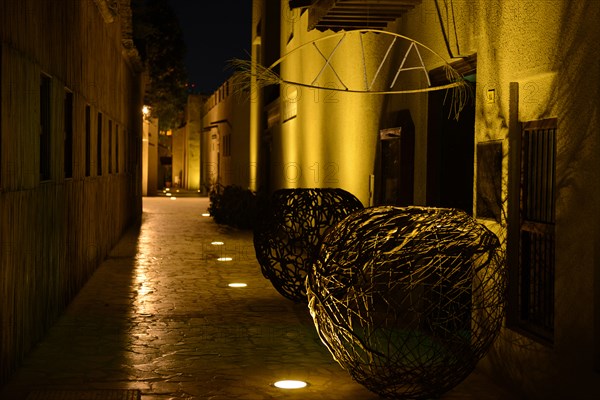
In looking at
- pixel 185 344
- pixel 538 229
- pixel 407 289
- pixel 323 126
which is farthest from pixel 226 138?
pixel 407 289

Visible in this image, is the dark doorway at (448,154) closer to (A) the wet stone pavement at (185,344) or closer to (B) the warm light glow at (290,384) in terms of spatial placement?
(A) the wet stone pavement at (185,344)

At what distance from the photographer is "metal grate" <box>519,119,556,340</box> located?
5773 millimetres

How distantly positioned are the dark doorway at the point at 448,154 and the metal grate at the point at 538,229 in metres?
1.99

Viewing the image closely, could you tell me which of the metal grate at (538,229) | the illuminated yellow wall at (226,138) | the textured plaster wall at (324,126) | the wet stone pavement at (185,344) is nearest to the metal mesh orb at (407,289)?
the metal grate at (538,229)

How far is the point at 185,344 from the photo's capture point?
7562mm

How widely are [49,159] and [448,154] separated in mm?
3849

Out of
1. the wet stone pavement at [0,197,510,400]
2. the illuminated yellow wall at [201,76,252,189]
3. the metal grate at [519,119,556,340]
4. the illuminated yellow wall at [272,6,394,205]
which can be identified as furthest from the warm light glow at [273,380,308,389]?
the illuminated yellow wall at [201,76,252,189]

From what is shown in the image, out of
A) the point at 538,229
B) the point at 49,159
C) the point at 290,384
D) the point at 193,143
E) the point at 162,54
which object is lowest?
the point at 290,384

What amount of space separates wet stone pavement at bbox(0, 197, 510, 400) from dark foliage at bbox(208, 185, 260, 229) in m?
6.90

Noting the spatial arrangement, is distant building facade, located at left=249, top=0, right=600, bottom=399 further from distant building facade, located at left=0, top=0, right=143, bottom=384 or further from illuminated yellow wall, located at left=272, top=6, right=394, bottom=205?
distant building facade, located at left=0, top=0, right=143, bottom=384

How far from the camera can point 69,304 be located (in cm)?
959

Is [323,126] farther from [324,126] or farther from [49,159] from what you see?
[49,159]

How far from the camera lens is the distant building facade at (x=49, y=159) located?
617cm

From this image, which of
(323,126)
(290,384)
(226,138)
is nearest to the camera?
(290,384)
